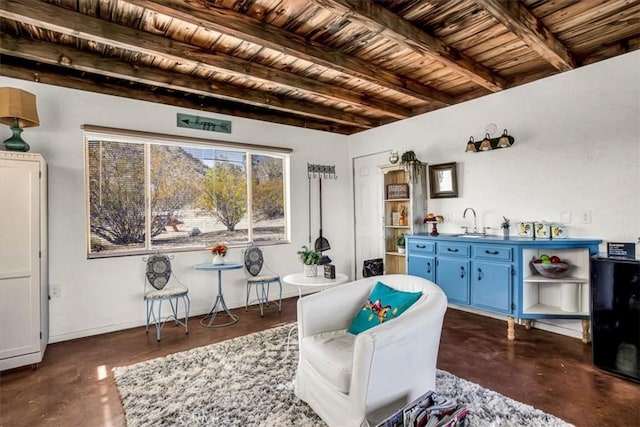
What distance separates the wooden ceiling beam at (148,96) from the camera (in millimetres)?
3270

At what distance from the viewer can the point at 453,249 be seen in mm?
3777

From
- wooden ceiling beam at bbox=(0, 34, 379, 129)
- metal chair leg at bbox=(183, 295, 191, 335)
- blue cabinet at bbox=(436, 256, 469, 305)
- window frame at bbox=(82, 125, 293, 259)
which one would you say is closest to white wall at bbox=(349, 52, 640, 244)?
blue cabinet at bbox=(436, 256, 469, 305)

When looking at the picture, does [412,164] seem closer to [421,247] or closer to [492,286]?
[421,247]

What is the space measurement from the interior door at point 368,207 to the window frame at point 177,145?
1.29 meters

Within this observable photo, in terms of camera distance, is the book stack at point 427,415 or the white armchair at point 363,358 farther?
the white armchair at point 363,358

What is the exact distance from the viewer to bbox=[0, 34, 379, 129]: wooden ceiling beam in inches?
112

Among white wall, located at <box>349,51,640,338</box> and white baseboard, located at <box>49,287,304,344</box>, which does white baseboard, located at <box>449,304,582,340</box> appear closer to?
white wall, located at <box>349,51,640,338</box>

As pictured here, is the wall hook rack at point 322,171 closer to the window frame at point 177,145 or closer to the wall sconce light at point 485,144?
the window frame at point 177,145

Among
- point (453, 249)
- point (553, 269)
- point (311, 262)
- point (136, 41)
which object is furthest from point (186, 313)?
point (553, 269)

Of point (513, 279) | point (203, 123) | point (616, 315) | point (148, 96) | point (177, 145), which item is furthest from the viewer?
point (203, 123)

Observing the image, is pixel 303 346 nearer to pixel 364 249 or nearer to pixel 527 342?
pixel 527 342

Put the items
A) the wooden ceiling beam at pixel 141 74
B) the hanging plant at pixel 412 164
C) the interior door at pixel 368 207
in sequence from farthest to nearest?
the interior door at pixel 368 207
the hanging plant at pixel 412 164
the wooden ceiling beam at pixel 141 74

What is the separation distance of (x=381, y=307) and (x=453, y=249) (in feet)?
6.38

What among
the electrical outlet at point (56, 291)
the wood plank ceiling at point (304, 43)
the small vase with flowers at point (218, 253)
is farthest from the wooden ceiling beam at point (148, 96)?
the electrical outlet at point (56, 291)
